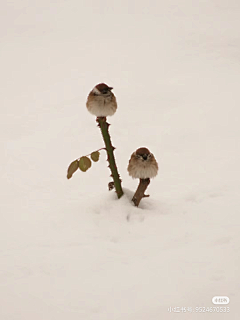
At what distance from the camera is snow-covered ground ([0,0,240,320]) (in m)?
1.16

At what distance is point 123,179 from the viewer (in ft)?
6.45

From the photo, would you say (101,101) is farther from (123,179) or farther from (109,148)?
(123,179)

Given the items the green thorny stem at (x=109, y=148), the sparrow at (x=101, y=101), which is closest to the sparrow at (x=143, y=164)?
the green thorny stem at (x=109, y=148)

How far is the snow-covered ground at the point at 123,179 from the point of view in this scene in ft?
3.79

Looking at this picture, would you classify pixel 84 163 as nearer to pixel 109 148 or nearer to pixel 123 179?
pixel 109 148

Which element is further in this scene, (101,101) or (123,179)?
(123,179)

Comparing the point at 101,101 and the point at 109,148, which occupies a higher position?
the point at 101,101

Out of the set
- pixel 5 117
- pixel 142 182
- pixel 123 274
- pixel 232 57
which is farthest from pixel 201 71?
pixel 123 274

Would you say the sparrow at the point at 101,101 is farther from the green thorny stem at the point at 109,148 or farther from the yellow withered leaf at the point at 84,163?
the yellow withered leaf at the point at 84,163

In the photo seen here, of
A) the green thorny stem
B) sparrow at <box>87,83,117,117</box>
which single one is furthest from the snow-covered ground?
sparrow at <box>87,83,117,117</box>

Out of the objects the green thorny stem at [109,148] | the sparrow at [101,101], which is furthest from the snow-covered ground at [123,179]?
the sparrow at [101,101]

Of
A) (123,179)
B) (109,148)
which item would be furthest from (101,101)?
(123,179)

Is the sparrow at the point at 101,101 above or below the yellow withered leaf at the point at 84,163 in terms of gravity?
above

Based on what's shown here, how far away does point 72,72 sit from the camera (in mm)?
3662
